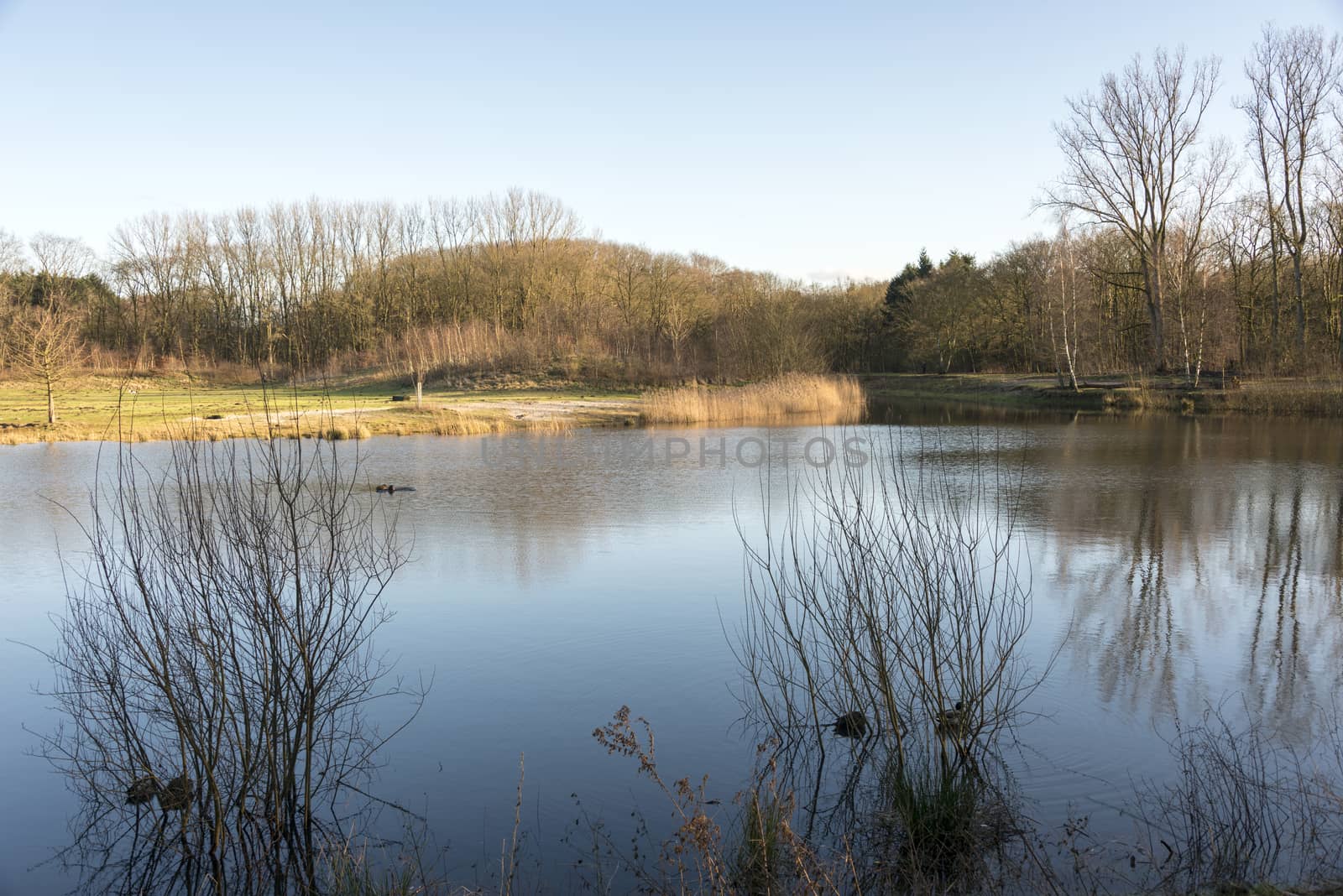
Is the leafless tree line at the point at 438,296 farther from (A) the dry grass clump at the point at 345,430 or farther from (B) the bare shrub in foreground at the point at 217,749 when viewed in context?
(B) the bare shrub in foreground at the point at 217,749

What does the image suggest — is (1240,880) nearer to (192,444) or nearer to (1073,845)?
(1073,845)

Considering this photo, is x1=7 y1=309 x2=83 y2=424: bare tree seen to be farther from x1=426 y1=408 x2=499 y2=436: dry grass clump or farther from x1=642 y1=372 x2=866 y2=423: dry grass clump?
x1=642 y1=372 x2=866 y2=423: dry grass clump

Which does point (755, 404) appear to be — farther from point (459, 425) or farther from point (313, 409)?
point (313, 409)

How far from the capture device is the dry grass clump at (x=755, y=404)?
2934 centimetres

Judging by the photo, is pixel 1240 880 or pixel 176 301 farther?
pixel 176 301

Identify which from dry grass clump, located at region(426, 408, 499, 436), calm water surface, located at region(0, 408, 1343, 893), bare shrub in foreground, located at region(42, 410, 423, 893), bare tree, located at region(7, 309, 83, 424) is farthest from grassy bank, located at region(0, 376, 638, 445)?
bare shrub in foreground, located at region(42, 410, 423, 893)

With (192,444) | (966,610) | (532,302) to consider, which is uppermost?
(532,302)

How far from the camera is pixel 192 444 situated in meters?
4.80

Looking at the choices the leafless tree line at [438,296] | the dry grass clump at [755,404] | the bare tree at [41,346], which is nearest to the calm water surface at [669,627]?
the bare tree at [41,346]

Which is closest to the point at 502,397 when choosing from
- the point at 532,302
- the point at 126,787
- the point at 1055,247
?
the point at 532,302

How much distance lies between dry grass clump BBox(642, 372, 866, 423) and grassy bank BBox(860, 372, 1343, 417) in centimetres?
751

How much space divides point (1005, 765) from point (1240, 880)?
1.40 metres

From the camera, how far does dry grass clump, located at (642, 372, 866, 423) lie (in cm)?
2934

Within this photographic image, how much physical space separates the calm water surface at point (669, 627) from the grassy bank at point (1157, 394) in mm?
10706
